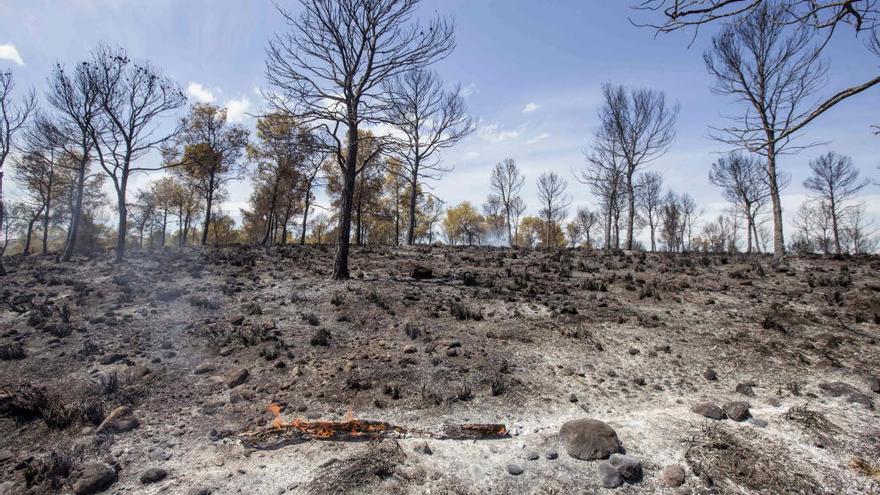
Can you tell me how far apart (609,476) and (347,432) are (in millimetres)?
2833

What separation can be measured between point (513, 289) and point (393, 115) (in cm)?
634

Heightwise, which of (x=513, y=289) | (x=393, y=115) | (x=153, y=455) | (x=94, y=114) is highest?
(x=94, y=114)

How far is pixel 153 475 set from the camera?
3.85 meters

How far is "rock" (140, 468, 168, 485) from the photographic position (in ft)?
12.6

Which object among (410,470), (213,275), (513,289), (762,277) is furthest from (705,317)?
(213,275)

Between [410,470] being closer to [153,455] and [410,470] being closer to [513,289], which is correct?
[153,455]

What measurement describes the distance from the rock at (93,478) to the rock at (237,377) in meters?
1.82

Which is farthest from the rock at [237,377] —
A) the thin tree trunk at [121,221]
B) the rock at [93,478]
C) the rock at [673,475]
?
the thin tree trunk at [121,221]

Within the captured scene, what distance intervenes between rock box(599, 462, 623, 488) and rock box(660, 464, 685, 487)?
18.4 inches

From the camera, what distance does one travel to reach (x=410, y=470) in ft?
12.8

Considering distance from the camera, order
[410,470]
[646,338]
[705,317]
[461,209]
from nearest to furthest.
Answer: [410,470] < [646,338] < [705,317] < [461,209]

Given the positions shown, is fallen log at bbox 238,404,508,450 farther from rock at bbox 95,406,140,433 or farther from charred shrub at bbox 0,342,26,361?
charred shrub at bbox 0,342,26,361

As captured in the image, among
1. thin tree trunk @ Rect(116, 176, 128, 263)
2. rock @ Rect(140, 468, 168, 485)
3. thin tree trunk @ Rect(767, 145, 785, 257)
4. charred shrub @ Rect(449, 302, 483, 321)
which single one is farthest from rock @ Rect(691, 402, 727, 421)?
thin tree trunk @ Rect(116, 176, 128, 263)

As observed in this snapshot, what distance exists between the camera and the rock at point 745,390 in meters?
5.53
